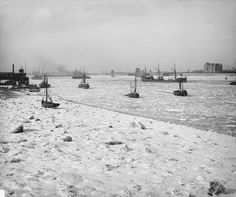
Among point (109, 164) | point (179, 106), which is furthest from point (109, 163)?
point (179, 106)

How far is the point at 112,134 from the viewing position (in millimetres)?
9008

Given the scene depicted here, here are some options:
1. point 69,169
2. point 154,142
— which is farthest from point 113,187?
point 154,142

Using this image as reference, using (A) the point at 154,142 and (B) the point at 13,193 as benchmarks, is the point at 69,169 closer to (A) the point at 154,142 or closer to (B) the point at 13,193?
(B) the point at 13,193

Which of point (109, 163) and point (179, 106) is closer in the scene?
point (109, 163)

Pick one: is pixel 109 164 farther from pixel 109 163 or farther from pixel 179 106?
pixel 179 106

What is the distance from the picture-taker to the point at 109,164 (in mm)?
5742

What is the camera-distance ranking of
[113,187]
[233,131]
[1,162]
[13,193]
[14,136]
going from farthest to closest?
[233,131], [14,136], [1,162], [113,187], [13,193]

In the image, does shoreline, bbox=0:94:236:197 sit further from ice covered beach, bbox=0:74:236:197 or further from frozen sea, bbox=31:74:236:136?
frozen sea, bbox=31:74:236:136

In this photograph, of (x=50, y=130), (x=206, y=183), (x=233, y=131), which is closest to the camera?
(x=206, y=183)

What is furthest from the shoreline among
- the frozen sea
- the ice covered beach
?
the frozen sea

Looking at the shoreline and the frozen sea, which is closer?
the shoreline

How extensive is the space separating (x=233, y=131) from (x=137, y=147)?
25.8 ft

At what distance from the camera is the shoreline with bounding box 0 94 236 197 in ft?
14.4

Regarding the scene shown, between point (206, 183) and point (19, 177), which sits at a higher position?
point (19, 177)
